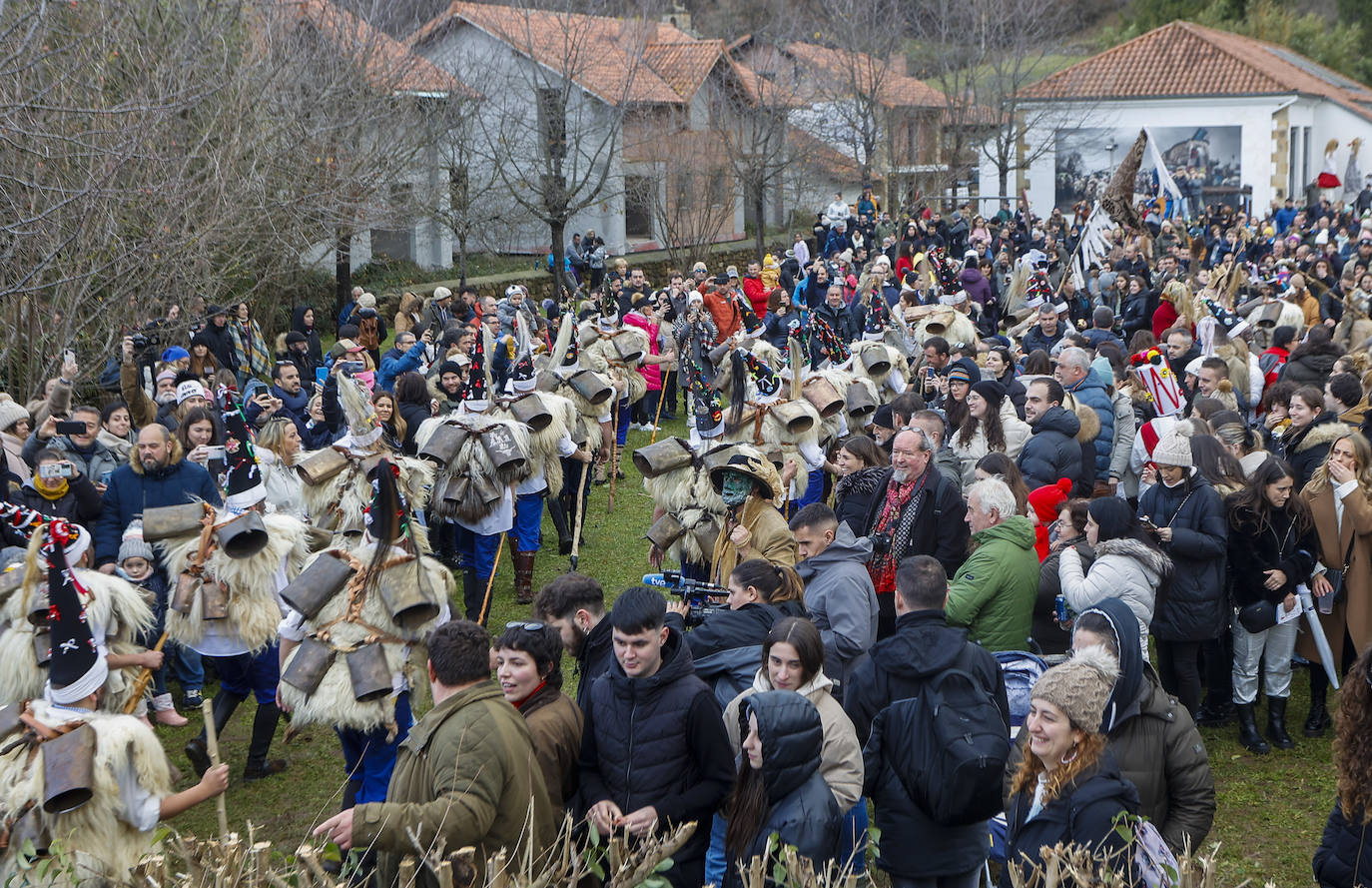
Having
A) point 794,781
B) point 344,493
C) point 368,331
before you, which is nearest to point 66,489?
point 344,493

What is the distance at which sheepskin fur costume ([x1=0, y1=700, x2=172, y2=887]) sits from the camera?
13.7 ft

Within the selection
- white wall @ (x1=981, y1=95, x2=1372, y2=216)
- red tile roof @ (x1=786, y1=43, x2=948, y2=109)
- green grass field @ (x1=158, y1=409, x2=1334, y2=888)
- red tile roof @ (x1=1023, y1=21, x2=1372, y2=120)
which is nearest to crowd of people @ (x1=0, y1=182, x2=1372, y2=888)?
green grass field @ (x1=158, y1=409, x2=1334, y2=888)

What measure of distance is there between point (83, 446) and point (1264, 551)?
705 cm

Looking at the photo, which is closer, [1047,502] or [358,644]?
[358,644]

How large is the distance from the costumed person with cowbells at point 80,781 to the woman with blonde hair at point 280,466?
3379 millimetres

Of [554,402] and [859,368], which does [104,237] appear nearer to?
[554,402]

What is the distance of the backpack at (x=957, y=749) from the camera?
14.0 ft

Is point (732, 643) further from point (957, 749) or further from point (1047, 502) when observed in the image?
point (1047, 502)

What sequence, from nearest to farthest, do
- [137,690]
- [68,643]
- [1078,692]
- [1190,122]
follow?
[1078,692], [68,643], [137,690], [1190,122]

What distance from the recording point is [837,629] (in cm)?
551

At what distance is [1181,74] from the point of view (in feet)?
142

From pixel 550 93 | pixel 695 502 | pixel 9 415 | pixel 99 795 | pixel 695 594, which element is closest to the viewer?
pixel 99 795

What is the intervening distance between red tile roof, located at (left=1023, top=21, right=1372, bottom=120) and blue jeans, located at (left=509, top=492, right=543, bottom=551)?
3675cm

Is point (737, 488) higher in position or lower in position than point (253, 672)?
higher
